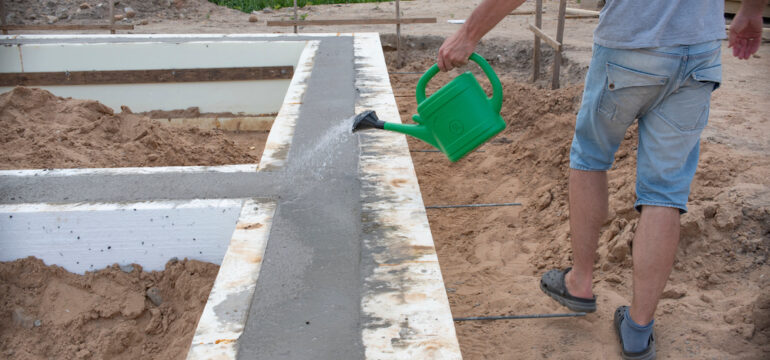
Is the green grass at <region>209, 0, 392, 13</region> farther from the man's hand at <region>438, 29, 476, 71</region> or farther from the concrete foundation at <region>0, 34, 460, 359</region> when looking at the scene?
the man's hand at <region>438, 29, 476, 71</region>

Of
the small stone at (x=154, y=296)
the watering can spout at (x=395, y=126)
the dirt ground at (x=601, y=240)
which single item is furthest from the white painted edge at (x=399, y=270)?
the small stone at (x=154, y=296)

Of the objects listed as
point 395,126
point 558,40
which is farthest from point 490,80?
point 558,40

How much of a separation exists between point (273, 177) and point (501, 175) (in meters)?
2.30

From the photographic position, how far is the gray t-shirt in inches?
74.6

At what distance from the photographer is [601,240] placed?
316cm

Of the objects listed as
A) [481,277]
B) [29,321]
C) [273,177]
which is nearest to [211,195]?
[273,177]

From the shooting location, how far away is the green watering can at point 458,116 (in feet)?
8.18

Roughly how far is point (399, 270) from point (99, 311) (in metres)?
1.40

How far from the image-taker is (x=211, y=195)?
280 centimetres

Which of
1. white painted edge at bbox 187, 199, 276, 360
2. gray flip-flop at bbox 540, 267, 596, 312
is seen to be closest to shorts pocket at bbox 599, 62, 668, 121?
gray flip-flop at bbox 540, 267, 596, 312

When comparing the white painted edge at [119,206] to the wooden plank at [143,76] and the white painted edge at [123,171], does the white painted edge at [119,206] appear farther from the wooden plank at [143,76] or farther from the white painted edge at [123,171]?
the wooden plank at [143,76]

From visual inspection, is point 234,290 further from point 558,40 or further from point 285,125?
point 558,40

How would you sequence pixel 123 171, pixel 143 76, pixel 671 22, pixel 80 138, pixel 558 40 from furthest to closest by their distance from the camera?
pixel 143 76, pixel 558 40, pixel 80 138, pixel 123 171, pixel 671 22

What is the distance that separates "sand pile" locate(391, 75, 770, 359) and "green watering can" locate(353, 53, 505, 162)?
0.83 metres
